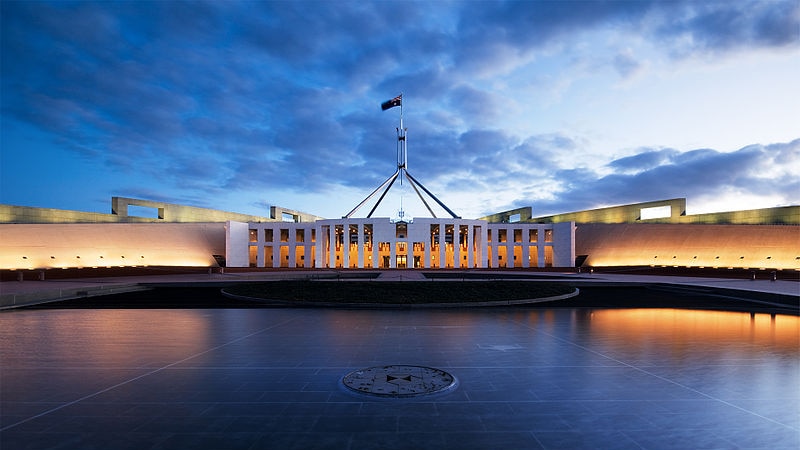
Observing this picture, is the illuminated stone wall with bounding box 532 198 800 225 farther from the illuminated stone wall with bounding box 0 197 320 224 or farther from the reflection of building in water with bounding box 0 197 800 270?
the illuminated stone wall with bounding box 0 197 320 224

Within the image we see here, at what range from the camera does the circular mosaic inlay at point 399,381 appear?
5.89 m

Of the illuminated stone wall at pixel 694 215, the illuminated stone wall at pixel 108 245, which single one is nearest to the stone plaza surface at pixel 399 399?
the illuminated stone wall at pixel 108 245

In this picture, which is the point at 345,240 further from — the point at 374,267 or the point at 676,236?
the point at 676,236

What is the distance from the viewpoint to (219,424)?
4848mm

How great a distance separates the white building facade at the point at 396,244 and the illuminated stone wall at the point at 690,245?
485cm

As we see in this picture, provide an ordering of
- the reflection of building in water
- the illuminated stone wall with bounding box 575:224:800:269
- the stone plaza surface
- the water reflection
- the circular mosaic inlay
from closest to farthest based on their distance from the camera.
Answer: the stone plaza surface
the circular mosaic inlay
the water reflection
the illuminated stone wall with bounding box 575:224:800:269
the reflection of building in water

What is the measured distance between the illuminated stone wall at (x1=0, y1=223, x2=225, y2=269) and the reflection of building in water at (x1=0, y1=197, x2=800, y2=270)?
106 millimetres

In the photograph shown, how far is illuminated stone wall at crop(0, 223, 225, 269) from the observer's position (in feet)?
152

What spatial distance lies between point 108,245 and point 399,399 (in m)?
55.9

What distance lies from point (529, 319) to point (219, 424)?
33.3 feet

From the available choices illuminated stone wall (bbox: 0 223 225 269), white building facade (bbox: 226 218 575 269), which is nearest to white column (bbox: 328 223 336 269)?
white building facade (bbox: 226 218 575 269)

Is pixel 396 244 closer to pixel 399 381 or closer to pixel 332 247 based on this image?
pixel 332 247

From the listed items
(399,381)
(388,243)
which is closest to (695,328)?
(399,381)

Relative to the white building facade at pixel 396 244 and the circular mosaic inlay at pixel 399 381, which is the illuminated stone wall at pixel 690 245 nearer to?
the white building facade at pixel 396 244
